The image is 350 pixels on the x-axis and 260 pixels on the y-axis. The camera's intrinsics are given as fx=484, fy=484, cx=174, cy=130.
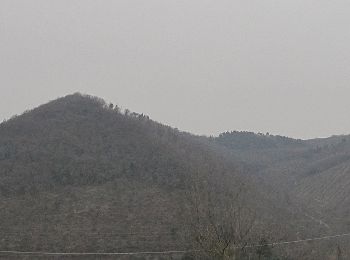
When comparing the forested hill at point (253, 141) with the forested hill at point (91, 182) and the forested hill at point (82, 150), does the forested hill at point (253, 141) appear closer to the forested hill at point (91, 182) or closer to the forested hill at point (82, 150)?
the forested hill at point (82, 150)

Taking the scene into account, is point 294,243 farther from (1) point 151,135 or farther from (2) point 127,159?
(1) point 151,135

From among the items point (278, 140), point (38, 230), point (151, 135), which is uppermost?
point (278, 140)

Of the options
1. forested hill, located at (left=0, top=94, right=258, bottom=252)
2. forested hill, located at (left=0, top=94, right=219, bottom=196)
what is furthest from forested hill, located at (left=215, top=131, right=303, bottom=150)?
forested hill, located at (left=0, top=94, right=258, bottom=252)

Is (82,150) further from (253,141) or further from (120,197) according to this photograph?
(253,141)

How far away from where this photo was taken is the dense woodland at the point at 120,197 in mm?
24531

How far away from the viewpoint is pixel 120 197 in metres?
30.6

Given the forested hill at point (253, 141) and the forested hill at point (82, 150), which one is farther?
the forested hill at point (253, 141)

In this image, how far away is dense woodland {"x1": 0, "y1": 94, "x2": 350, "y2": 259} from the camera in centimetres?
2453

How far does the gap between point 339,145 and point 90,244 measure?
73.2 metres

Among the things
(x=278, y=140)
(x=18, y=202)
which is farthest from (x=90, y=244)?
(x=278, y=140)

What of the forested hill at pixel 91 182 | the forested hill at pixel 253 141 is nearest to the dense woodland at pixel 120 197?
the forested hill at pixel 91 182

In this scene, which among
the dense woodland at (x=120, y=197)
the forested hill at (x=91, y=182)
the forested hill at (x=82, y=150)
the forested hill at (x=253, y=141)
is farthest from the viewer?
the forested hill at (x=253, y=141)

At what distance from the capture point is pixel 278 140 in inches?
4796

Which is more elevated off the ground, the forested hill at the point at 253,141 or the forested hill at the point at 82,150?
the forested hill at the point at 253,141
